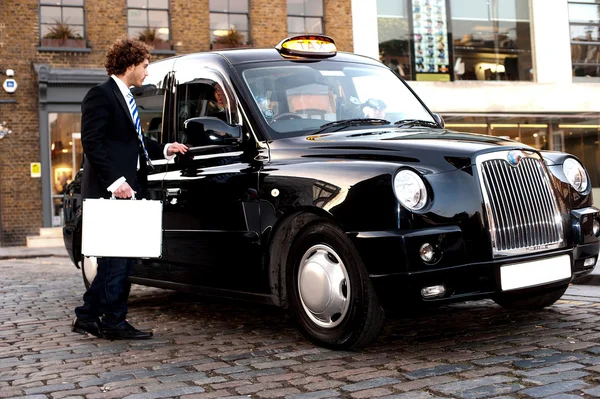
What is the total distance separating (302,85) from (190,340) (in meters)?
1.89

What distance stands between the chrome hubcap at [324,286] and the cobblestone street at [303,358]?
225 millimetres

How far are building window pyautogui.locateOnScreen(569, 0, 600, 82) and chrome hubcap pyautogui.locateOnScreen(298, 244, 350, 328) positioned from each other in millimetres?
22831

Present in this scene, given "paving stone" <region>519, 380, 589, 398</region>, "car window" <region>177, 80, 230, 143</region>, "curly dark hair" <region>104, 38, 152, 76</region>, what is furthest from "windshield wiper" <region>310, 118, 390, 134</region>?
"paving stone" <region>519, 380, 589, 398</region>

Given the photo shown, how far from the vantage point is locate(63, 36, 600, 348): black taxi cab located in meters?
4.32

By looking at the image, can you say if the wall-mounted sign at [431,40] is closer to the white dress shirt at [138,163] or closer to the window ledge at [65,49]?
the window ledge at [65,49]

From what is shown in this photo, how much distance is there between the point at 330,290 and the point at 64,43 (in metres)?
18.6

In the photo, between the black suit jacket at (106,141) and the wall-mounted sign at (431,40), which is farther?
the wall-mounted sign at (431,40)

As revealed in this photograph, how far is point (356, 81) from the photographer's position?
5.84 meters

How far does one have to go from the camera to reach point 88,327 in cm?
564

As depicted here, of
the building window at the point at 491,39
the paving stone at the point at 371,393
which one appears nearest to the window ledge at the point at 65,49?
the building window at the point at 491,39

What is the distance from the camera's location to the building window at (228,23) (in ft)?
74.2

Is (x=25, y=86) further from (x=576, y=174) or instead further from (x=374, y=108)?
(x=576, y=174)

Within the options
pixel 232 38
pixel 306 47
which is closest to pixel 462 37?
pixel 232 38

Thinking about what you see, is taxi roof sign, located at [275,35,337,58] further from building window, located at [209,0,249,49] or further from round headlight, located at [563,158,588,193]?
building window, located at [209,0,249,49]
